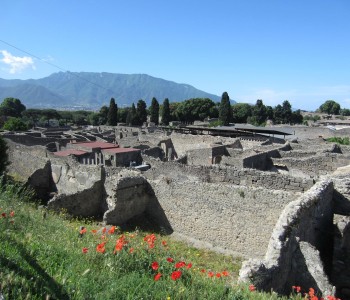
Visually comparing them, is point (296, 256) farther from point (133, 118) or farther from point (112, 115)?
point (112, 115)

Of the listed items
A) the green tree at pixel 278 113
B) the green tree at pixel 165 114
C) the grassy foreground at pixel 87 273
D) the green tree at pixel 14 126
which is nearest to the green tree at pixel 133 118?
the green tree at pixel 165 114

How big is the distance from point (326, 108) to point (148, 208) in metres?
130

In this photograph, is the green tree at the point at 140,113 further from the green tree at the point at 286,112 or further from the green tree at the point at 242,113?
the green tree at the point at 286,112

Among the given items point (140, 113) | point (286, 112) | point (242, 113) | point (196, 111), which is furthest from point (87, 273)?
point (286, 112)

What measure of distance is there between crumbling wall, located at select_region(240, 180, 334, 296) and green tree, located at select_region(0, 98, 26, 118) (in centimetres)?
10534

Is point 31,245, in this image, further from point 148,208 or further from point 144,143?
point 144,143

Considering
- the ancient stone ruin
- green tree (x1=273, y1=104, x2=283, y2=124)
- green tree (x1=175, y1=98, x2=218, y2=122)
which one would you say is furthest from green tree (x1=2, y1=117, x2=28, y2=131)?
green tree (x1=273, y1=104, x2=283, y2=124)

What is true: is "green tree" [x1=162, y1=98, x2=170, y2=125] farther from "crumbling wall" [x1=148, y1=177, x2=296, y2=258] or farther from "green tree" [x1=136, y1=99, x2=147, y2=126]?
"crumbling wall" [x1=148, y1=177, x2=296, y2=258]

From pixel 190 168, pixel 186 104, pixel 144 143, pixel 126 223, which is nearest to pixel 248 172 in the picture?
pixel 190 168

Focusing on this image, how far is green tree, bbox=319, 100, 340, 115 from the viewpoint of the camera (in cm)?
12600

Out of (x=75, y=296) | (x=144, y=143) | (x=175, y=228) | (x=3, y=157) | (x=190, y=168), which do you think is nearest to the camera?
(x=75, y=296)

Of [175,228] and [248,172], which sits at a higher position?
[248,172]

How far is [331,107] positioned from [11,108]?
106552 millimetres

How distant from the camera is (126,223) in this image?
13.5 metres
